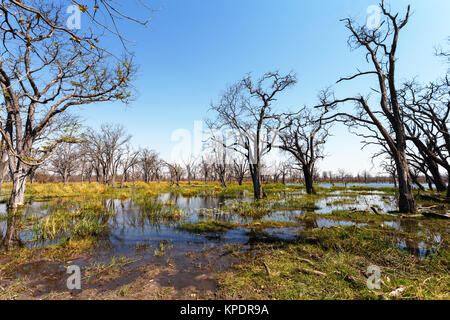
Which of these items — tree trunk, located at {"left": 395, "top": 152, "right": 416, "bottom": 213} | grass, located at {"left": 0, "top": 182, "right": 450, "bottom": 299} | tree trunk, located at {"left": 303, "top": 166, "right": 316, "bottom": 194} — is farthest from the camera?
tree trunk, located at {"left": 303, "top": 166, "right": 316, "bottom": 194}

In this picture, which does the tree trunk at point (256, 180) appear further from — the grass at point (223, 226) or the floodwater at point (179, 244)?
the grass at point (223, 226)

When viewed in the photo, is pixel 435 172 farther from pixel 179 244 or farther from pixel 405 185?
pixel 179 244

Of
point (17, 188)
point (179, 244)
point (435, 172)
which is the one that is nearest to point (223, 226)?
point (179, 244)

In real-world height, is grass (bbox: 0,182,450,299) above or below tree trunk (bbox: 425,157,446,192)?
below

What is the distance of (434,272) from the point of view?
3.41m

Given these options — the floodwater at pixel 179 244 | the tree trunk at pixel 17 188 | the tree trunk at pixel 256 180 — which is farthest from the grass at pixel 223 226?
the tree trunk at pixel 17 188

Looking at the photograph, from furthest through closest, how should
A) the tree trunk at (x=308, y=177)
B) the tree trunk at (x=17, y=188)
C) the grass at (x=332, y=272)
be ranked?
the tree trunk at (x=308, y=177)
the tree trunk at (x=17, y=188)
the grass at (x=332, y=272)

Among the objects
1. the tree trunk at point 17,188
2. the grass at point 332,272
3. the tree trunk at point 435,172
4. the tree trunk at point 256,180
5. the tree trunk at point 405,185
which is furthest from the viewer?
the tree trunk at point 435,172

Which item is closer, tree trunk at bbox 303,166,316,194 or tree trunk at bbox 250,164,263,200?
tree trunk at bbox 250,164,263,200

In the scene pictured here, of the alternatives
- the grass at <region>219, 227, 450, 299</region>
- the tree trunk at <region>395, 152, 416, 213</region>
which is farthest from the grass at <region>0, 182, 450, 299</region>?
the tree trunk at <region>395, 152, 416, 213</region>

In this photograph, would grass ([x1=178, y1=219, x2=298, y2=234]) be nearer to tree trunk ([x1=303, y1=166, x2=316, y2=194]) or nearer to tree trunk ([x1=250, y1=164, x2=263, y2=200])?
tree trunk ([x1=250, y1=164, x2=263, y2=200])
